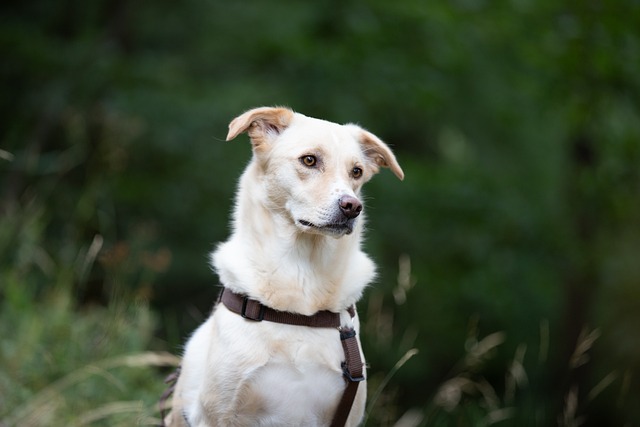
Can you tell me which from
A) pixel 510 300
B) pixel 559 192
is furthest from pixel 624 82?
pixel 510 300

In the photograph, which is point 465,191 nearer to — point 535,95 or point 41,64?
point 535,95

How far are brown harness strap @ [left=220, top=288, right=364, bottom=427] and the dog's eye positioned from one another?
58cm

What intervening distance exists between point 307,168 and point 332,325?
0.63 meters

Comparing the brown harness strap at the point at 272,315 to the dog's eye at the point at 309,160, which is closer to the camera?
the brown harness strap at the point at 272,315

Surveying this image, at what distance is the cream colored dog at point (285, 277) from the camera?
2857 mm

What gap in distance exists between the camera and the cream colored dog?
9.37ft

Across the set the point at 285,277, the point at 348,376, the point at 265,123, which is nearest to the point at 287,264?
the point at 285,277

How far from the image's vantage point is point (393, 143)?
852cm

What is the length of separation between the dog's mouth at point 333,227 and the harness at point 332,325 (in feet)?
1.03

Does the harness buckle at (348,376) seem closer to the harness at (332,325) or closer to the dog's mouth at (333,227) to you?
the harness at (332,325)

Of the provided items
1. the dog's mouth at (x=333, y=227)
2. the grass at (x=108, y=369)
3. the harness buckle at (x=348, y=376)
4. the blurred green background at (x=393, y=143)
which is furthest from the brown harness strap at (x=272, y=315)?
the blurred green background at (x=393, y=143)

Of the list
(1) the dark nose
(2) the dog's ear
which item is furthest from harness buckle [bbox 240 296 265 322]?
(2) the dog's ear

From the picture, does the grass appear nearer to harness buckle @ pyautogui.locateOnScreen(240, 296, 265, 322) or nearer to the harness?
the harness

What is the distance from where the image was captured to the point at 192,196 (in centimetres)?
943
